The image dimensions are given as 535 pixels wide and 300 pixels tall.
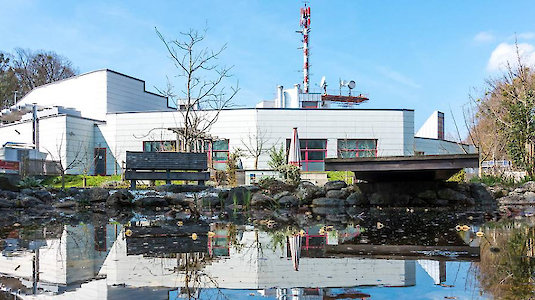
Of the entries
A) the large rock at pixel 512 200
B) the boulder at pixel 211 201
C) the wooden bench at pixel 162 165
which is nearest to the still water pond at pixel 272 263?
the boulder at pixel 211 201

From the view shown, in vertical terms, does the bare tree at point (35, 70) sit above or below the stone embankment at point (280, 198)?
above

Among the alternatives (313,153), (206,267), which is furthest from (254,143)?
(206,267)

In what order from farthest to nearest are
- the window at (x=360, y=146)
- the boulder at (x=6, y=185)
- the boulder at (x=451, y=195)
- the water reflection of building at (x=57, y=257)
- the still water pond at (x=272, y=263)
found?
1. the window at (x=360, y=146)
2. the boulder at (x=6, y=185)
3. the boulder at (x=451, y=195)
4. the water reflection of building at (x=57, y=257)
5. the still water pond at (x=272, y=263)

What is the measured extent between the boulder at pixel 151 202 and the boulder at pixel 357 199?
14.0 feet

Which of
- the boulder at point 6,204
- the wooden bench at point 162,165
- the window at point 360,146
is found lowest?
the boulder at point 6,204

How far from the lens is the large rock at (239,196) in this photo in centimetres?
921

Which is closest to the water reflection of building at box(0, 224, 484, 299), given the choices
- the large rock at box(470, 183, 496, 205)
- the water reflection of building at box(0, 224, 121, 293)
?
the water reflection of building at box(0, 224, 121, 293)

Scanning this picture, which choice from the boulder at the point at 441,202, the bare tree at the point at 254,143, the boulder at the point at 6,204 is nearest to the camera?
the boulder at the point at 441,202

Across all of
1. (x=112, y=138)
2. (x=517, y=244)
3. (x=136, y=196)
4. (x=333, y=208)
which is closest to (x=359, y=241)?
(x=517, y=244)

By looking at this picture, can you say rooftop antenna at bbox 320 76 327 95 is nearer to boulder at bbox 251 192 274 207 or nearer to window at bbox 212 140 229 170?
window at bbox 212 140 229 170

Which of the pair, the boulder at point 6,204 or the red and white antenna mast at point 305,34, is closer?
the boulder at point 6,204

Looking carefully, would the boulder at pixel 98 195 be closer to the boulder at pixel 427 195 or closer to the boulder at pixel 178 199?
the boulder at pixel 178 199

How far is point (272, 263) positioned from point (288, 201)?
6052 millimetres

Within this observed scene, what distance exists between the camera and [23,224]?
6383 mm
